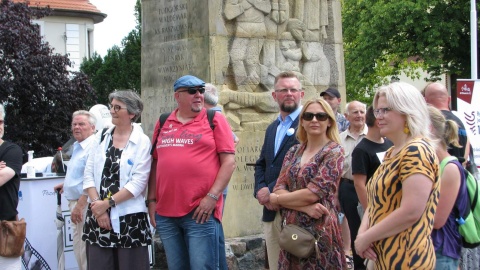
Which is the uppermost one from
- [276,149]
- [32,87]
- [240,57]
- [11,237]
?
[32,87]

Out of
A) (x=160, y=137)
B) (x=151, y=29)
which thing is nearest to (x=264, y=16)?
(x=151, y=29)

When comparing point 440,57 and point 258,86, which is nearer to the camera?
point 258,86

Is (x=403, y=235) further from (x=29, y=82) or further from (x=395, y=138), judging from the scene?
(x=29, y=82)

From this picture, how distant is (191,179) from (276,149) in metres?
0.79

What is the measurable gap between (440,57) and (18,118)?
48.5 feet

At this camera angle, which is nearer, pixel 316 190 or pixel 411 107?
pixel 411 107

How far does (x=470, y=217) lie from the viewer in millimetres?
5324

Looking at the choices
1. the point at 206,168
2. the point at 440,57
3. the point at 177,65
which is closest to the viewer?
the point at 206,168

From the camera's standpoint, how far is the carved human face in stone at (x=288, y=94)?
6.78 metres

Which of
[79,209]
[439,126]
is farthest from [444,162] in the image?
[79,209]

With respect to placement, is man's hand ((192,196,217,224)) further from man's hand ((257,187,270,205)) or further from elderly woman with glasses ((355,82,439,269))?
elderly woman with glasses ((355,82,439,269))

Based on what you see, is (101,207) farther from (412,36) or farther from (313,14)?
(412,36)

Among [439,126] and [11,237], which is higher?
[439,126]

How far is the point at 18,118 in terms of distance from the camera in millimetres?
27000
